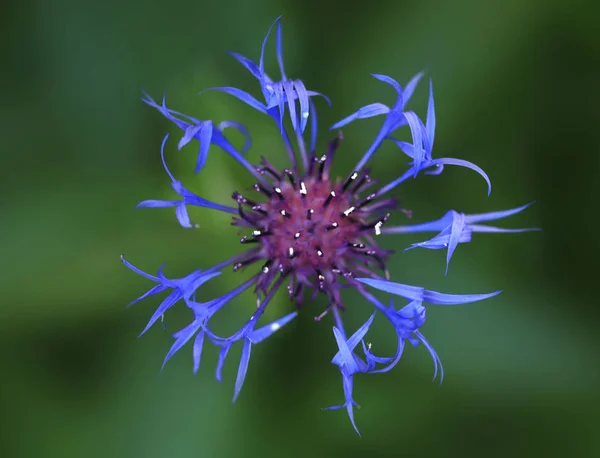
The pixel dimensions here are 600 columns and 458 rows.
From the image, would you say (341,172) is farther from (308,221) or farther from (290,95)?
(290,95)

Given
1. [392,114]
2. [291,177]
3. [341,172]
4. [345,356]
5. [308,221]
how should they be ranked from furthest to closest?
[341,172] < [291,177] < [308,221] < [392,114] < [345,356]

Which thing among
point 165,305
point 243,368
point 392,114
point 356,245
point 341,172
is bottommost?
point 243,368

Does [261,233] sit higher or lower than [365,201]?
lower

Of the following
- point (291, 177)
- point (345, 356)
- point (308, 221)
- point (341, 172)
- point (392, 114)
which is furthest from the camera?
point (341, 172)

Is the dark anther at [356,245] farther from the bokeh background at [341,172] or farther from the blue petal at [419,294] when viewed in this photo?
the bokeh background at [341,172]

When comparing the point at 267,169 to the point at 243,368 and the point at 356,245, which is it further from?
the point at 243,368

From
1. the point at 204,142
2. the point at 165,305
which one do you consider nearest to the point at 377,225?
the point at 204,142

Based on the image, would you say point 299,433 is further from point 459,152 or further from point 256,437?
point 459,152

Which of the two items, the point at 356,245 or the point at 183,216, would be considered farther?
the point at 356,245
